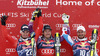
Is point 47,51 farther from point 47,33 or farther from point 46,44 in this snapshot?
point 47,33

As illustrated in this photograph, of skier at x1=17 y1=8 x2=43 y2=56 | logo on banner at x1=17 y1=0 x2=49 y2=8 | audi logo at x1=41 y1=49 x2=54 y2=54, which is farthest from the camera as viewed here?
logo on banner at x1=17 y1=0 x2=49 y2=8

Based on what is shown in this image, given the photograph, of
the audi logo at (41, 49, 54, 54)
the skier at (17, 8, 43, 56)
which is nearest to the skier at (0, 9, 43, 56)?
the skier at (17, 8, 43, 56)

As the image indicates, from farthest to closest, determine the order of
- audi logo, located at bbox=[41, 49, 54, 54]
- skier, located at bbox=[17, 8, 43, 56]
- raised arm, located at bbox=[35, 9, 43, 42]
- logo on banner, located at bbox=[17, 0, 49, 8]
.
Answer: logo on banner, located at bbox=[17, 0, 49, 8] → raised arm, located at bbox=[35, 9, 43, 42] → audi logo, located at bbox=[41, 49, 54, 54] → skier, located at bbox=[17, 8, 43, 56]

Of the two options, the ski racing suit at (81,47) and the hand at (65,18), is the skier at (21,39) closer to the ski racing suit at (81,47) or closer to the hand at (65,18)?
the hand at (65,18)

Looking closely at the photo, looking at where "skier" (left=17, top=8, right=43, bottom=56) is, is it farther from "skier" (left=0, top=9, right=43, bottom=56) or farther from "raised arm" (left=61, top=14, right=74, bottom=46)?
"raised arm" (left=61, top=14, right=74, bottom=46)

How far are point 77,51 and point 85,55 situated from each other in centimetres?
18

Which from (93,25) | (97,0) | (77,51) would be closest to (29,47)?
(77,51)

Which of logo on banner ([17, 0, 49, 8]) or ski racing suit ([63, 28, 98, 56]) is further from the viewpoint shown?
logo on banner ([17, 0, 49, 8])

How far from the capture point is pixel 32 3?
3934mm

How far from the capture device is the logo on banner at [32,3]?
3.93m

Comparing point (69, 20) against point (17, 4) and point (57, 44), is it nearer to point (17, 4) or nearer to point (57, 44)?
point (57, 44)

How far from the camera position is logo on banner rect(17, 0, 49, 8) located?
393 centimetres

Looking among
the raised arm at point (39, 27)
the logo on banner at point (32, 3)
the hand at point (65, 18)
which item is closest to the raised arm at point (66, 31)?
the hand at point (65, 18)

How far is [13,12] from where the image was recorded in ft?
12.8
